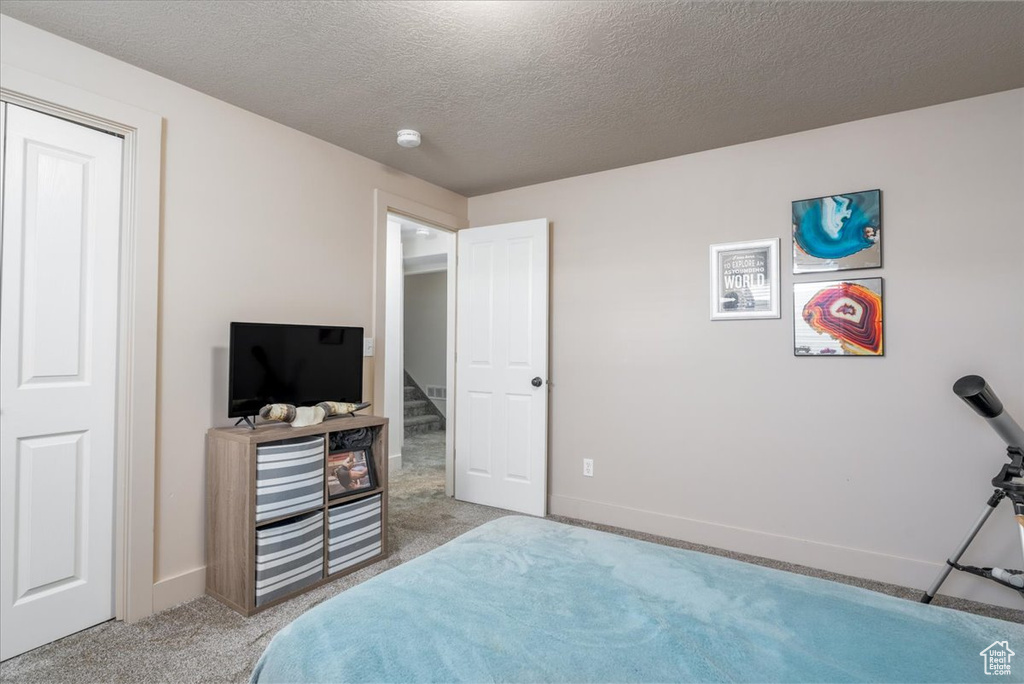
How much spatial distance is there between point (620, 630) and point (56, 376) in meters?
2.39

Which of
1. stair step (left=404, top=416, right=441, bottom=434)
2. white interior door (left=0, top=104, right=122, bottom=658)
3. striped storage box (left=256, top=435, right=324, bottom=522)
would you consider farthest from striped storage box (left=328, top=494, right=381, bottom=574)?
stair step (left=404, top=416, right=441, bottom=434)

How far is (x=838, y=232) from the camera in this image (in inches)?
110

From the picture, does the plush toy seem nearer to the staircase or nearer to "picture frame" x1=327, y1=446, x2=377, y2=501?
"picture frame" x1=327, y1=446, x2=377, y2=501

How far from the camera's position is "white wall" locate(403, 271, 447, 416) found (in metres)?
7.84

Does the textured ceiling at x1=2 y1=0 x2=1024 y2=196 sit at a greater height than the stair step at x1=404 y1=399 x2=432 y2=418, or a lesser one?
greater

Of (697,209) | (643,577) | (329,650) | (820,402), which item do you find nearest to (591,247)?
(697,209)

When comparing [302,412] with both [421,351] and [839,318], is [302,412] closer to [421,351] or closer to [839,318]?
[839,318]

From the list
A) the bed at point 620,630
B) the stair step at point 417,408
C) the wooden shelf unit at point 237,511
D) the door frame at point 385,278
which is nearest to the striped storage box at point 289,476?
the wooden shelf unit at point 237,511

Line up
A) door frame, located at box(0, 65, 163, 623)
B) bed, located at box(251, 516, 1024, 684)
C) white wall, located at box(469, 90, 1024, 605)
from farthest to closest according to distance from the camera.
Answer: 1. white wall, located at box(469, 90, 1024, 605)
2. door frame, located at box(0, 65, 163, 623)
3. bed, located at box(251, 516, 1024, 684)

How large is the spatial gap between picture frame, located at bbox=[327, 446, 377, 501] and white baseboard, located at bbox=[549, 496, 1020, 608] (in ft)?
4.95

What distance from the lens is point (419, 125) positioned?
2838 mm

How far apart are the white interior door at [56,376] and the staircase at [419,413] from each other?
15.4 ft

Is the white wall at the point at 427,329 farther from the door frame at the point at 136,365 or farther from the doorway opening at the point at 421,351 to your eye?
the door frame at the point at 136,365

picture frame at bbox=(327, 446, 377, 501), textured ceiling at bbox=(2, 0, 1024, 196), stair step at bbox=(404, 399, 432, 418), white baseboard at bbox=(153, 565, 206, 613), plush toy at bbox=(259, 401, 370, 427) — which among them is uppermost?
textured ceiling at bbox=(2, 0, 1024, 196)
